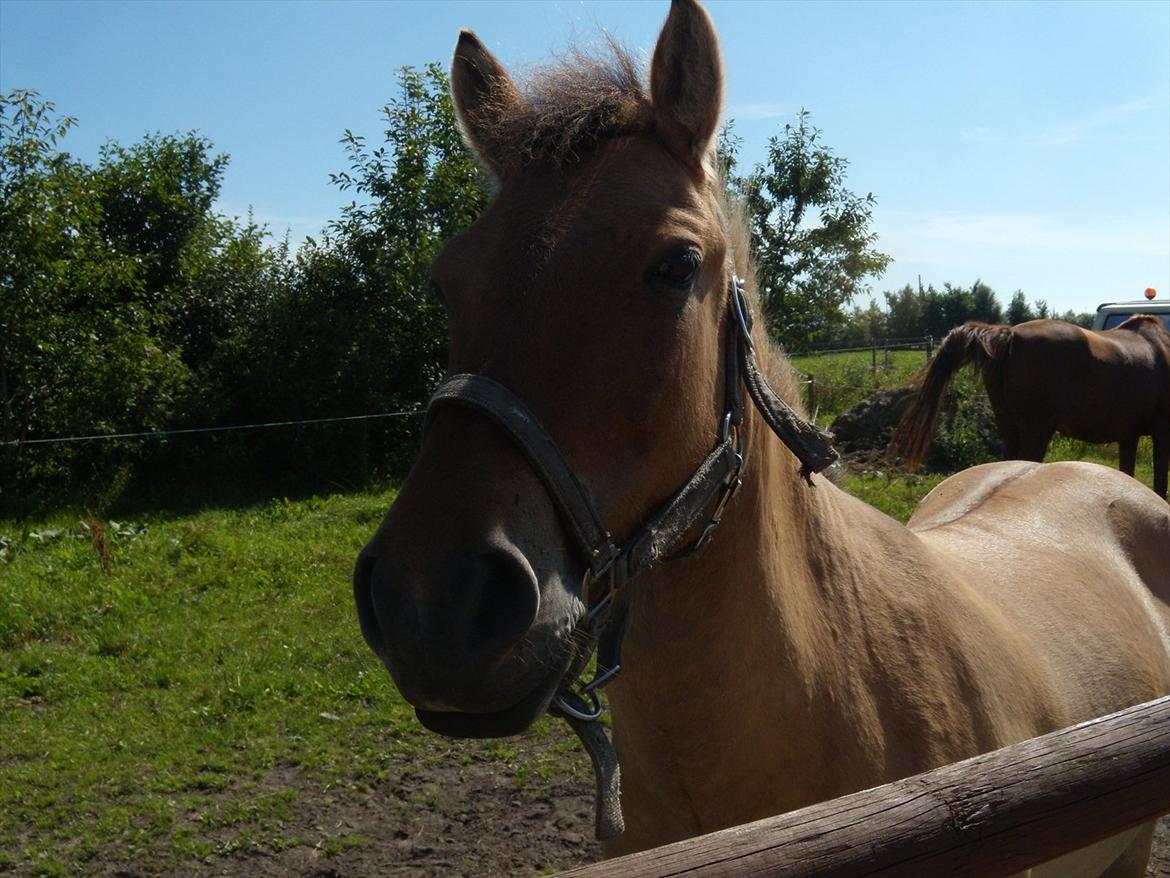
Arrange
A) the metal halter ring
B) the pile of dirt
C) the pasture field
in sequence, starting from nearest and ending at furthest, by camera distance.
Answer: the metal halter ring → the pasture field → the pile of dirt

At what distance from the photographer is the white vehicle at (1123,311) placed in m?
15.8

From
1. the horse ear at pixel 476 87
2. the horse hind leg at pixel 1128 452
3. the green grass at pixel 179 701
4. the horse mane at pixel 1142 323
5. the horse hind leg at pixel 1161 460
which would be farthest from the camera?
the horse mane at pixel 1142 323

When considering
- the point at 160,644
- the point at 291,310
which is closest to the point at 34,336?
the point at 291,310

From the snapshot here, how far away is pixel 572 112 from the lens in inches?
74.2

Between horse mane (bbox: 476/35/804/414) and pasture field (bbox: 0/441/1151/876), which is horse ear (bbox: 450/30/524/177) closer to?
horse mane (bbox: 476/35/804/414)

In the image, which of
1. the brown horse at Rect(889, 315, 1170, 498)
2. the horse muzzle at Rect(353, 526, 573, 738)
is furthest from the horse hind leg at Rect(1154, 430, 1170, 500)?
the horse muzzle at Rect(353, 526, 573, 738)

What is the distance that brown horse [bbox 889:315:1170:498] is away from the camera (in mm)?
10633

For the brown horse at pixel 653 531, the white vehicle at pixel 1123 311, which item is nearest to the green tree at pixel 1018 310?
the white vehicle at pixel 1123 311

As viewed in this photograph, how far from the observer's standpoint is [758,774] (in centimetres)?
200

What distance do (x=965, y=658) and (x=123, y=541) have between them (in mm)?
9623

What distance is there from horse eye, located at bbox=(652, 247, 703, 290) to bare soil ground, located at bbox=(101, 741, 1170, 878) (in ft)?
10.6

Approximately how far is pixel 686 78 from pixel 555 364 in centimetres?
78

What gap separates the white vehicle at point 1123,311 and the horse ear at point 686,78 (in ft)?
54.1

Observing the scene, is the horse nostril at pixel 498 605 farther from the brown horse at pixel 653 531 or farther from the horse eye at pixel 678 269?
the horse eye at pixel 678 269
